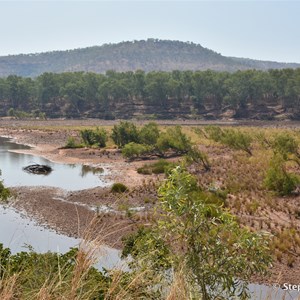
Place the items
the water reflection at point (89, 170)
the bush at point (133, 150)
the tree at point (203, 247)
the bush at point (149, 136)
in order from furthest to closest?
the bush at point (149, 136), the bush at point (133, 150), the water reflection at point (89, 170), the tree at point (203, 247)

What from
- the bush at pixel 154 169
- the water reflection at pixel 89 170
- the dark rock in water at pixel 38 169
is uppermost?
the bush at pixel 154 169

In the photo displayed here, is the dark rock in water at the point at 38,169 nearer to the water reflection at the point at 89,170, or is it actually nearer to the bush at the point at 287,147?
the water reflection at the point at 89,170

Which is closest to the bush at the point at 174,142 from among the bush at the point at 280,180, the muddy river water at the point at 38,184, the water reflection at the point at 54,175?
the water reflection at the point at 54,175

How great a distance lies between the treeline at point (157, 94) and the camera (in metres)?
123

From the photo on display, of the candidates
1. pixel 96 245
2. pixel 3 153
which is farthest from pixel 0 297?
pixel 3 153

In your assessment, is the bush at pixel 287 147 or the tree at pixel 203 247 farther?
the bush at pixel 287 147

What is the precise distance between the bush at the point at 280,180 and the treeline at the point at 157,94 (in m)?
85.9

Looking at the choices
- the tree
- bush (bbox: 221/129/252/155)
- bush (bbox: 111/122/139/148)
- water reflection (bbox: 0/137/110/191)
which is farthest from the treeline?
the tree

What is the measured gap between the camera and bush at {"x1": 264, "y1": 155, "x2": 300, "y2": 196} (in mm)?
30875

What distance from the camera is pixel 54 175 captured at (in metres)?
44.8

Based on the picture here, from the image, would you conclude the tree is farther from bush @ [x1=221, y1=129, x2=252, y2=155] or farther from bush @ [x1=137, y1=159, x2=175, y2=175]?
bush @ [x1=221, y1=129, x2=252, y2=155]

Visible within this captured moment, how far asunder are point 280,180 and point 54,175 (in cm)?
2339

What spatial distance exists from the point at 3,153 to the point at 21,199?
29.3 m

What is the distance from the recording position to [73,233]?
81.4ft
